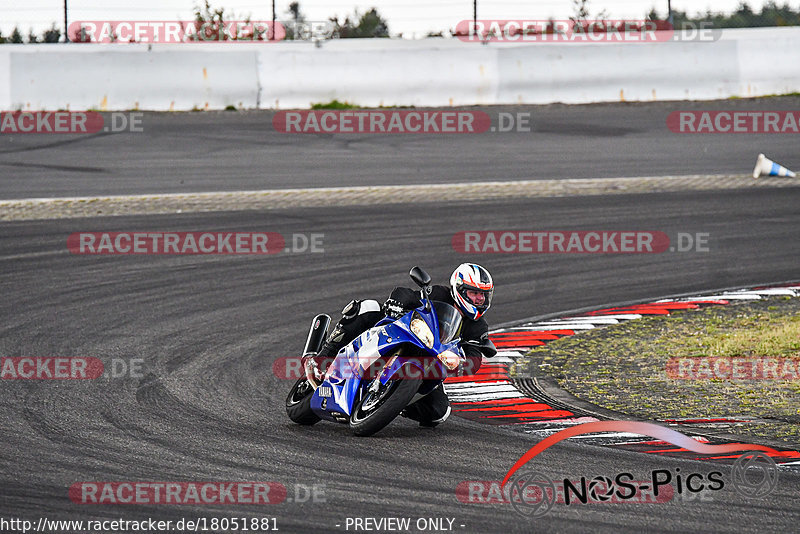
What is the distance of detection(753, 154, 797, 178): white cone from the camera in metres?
A: 18.4

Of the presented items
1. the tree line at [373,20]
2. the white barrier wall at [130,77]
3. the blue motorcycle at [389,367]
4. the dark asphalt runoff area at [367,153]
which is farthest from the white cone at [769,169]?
the blue motorcycle at [389,367]

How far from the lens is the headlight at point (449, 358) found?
7.07 m

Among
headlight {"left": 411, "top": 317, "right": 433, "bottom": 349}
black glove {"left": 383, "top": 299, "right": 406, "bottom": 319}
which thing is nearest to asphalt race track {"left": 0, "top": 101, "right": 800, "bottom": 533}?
headlight {"left": 411, "top": 317, "right": 433, "bottom": 349}

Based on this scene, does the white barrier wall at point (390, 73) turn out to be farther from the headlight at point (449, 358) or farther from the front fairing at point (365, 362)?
the headlight at point (449, 358)

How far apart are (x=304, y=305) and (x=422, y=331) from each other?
481 centimetres

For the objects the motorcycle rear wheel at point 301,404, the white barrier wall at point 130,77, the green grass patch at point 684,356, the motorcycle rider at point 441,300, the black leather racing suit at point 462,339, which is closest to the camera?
the motorcycle rider at point 441,300

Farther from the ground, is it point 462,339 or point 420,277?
point 420,277

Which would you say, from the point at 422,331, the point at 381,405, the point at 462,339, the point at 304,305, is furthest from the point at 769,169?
the point at 381,405

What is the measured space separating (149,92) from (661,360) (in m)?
13.7

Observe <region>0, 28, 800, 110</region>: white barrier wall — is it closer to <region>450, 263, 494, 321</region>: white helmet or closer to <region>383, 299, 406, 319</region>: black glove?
<region>383, 299, 406, 319</region>: black glove

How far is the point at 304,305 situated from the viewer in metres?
11.8

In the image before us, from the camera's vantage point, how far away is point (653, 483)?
248 inches

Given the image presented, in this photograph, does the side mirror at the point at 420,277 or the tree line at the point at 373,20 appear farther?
the tree line at the point at 373,20

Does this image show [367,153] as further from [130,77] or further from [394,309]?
[394,309]
